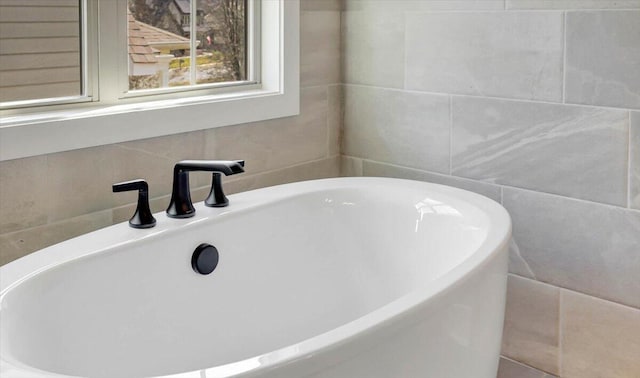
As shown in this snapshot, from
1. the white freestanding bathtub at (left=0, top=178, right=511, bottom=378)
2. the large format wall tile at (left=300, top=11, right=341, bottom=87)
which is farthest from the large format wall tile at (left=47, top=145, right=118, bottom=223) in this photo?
the large format wall tile at (left=300, top=11, right=341, bottom=87)

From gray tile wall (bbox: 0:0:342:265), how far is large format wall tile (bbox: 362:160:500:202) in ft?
0.62

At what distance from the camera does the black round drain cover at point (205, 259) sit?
1.95 metres

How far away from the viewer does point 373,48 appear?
269 cm

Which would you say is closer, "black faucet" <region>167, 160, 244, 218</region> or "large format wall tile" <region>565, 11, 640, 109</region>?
"black faucet" <region>167, 160, 244, 218</region>

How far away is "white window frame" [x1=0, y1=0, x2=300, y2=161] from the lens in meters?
1.89

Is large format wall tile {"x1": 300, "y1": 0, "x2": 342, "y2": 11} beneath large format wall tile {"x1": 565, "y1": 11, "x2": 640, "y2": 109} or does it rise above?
above

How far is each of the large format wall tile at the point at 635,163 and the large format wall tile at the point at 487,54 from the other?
24 cm

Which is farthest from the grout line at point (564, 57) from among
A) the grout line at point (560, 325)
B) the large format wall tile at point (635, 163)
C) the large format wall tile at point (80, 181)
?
the large format wall tile at point (80, 181)

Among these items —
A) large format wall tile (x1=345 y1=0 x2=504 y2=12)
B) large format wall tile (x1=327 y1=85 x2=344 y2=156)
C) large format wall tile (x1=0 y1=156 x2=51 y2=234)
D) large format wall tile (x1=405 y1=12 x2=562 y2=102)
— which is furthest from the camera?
large format wall tile (x1=327 y1=85 x2=344 y2=156)

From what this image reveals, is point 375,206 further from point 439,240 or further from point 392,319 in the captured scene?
point 392,319

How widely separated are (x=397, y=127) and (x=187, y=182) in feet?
3.19

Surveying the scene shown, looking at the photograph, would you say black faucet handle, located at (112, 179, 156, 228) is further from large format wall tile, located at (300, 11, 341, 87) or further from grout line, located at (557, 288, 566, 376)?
grout line, located at (557, 288, 566, 376)

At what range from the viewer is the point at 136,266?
1.82 meters

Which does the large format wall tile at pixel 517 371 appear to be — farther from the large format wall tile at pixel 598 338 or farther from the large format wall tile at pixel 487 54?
the large format wall tile at pixel 487 54
